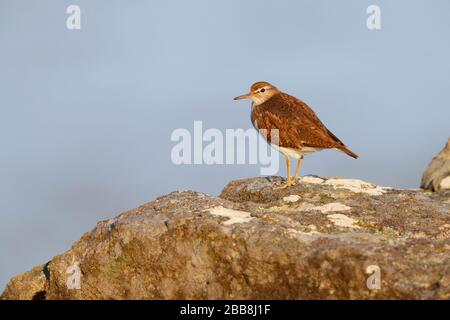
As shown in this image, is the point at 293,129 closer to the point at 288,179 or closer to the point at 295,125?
the point at 295,125

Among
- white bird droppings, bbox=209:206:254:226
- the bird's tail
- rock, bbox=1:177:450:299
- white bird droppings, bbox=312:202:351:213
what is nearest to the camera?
rock, bbox=1:177:450:299

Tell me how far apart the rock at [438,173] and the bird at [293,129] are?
58.1 inches

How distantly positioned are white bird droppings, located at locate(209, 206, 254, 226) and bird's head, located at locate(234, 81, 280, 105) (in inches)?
248

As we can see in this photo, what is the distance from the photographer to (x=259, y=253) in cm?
775

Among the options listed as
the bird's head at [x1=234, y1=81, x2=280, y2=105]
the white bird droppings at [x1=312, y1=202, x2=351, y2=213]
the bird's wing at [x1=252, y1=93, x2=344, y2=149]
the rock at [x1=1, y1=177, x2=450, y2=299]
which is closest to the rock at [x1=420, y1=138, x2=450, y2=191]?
the rock at [x1=1, y1=177, x2=450, y2=299]

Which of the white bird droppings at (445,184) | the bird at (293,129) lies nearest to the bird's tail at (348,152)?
the bird at (293,129)

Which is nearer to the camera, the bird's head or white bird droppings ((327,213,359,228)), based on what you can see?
white bird droppings ((327,213,359,228))

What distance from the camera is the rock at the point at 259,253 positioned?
23.8 ft

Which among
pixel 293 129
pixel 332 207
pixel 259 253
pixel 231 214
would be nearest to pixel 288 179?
pixel 293 129

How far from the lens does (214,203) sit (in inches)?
364

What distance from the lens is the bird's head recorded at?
14969 mm

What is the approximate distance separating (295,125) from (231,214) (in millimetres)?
4907

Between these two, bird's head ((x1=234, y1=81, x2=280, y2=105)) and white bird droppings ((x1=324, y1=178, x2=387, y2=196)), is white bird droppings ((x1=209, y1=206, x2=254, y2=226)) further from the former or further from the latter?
bird's head ((x1=234, y1=81, x2=280, y2=105))
